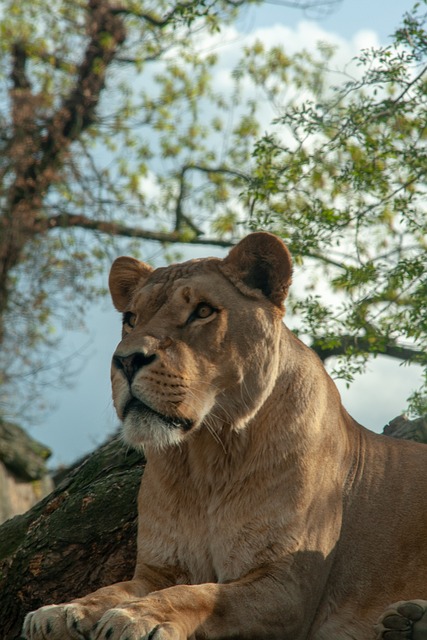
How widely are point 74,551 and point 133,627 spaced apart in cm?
264

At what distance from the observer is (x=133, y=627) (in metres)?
3.52

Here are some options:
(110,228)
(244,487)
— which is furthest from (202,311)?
(110,228)

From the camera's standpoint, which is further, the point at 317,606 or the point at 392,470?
the point at 392,470

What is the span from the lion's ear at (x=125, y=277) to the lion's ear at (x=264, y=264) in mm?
600

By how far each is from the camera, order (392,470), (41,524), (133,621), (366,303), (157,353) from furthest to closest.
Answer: (366,303)
(41,524)
(392,470)
(157,353)
(133,621)

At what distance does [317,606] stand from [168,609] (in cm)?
99

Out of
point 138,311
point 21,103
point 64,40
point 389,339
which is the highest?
point 64,40

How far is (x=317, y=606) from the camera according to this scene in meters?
4.47

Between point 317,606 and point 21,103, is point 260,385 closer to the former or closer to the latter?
point 317,606

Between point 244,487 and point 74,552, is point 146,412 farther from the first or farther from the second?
point 74,552

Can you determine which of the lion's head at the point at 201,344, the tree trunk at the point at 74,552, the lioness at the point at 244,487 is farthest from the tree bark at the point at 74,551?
the lion's head at the point at 201,344

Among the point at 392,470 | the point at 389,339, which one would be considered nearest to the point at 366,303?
the point at 389,339

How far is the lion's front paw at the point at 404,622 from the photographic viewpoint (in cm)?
390

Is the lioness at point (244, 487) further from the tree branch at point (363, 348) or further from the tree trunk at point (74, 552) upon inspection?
the tree branch at point (363, 348)
